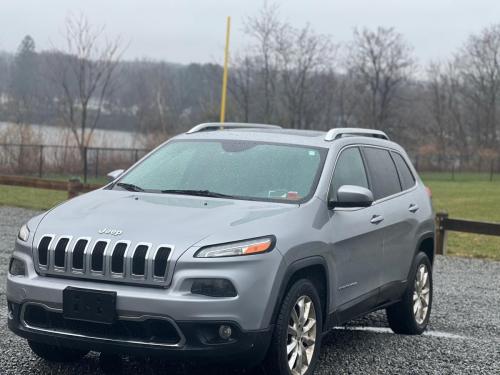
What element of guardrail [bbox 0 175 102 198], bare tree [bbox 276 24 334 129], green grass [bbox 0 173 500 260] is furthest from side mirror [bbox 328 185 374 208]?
bare tree [bbox 276 24 334 129]

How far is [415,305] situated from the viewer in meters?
7.42

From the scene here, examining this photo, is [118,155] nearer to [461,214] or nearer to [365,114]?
[461,214]

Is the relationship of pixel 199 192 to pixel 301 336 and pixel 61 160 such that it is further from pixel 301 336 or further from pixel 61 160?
pixel 61 160

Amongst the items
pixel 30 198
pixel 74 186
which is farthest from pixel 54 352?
pixel 30 198

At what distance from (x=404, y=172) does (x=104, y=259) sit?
12.1ft

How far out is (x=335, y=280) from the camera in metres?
5.65

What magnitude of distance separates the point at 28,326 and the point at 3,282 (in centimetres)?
440

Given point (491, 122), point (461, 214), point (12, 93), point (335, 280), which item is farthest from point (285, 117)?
point (335, 280)

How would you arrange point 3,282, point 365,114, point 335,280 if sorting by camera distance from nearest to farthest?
point 335,280 → point 3,282 → point 365,114

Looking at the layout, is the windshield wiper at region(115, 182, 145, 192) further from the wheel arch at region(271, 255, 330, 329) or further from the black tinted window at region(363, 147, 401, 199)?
the black tinted window at region(363, 147, 401, 199)

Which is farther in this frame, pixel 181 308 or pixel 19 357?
pixel 19 357

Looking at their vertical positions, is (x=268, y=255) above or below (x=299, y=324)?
above

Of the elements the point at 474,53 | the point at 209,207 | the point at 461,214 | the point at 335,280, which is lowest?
the point at 461,214

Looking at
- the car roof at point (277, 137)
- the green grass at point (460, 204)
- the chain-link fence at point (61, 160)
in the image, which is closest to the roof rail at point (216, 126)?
the car roof at point (277, 137)
